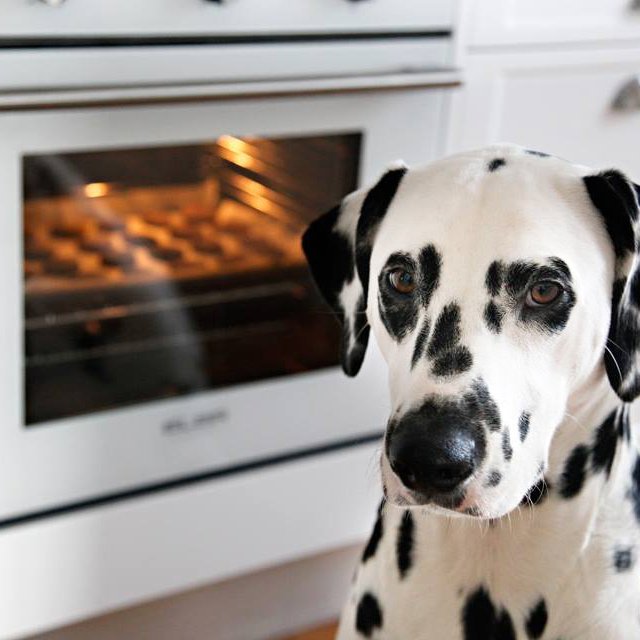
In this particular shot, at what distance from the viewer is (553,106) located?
7.64 ft

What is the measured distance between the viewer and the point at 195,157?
2.01m

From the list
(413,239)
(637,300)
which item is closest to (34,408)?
Result: (413,239)

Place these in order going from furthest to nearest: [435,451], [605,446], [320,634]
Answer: [320,634]
[605,446]
[435,451]

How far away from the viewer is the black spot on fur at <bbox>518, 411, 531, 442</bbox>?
129 centimetres

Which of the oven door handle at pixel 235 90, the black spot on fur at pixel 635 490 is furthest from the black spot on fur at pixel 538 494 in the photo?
the oven door handle at pixel 235 90

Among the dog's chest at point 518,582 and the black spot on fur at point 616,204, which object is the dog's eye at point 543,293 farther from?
the dog's chest at point 518,582

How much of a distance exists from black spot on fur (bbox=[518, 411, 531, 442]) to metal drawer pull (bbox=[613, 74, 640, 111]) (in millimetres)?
1260

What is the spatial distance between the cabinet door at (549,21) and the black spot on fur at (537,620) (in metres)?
1.12

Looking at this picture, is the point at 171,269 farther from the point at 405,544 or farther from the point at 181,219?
the point at 405,544

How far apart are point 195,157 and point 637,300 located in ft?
2.89

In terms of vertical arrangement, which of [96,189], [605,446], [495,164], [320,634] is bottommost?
[320,634]

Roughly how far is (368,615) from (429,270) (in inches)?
17.9

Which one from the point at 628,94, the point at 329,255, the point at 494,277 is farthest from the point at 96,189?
the point at 628,94

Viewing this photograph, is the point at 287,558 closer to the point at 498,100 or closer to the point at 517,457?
the point at 498,100
